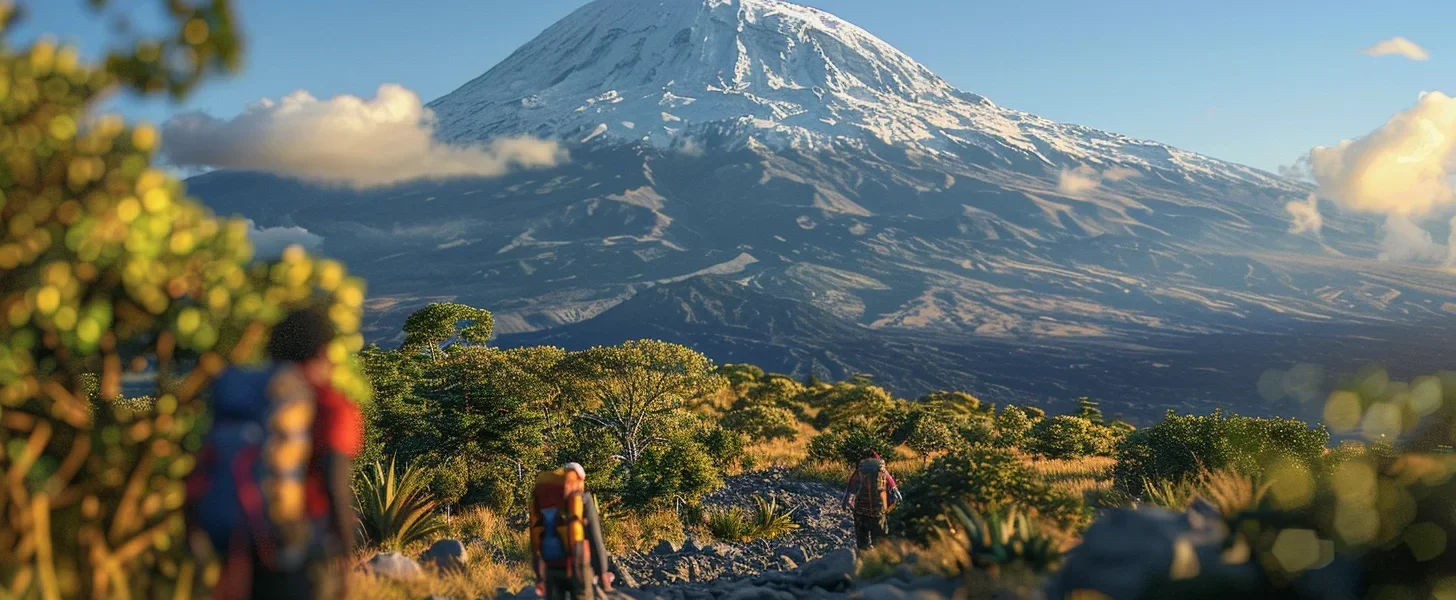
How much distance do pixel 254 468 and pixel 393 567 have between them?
Result: 4.14 metres

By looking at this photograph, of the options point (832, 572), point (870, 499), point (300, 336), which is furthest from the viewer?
point (870, 499)

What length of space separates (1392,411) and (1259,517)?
16.5m

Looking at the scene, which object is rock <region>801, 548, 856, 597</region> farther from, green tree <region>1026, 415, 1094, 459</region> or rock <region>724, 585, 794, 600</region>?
green tree <region>1026, 415, 1094, 459</region>

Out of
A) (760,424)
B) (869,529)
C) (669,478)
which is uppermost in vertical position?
(869,529)

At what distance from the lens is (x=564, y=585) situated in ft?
18.7

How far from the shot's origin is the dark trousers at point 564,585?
18.6 ft

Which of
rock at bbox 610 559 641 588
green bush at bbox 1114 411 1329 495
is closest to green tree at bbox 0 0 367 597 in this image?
rock at bbox 610 559 641 588

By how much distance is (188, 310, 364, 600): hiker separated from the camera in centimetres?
287

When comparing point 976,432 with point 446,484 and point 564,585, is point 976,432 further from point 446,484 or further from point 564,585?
point 564,585

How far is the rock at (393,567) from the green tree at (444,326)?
13165mm

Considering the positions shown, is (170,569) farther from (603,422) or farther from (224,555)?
(603,422)

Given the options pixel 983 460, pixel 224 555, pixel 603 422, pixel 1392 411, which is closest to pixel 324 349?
pixel 224 555

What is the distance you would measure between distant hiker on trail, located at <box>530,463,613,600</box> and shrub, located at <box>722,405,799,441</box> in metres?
22.2

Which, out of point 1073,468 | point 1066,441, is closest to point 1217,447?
point 1073,468
